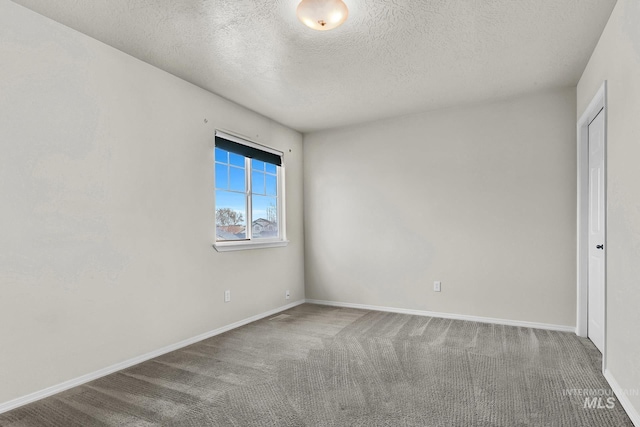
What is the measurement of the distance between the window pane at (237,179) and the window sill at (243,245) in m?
0.63

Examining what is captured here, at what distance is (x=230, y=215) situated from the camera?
13.2 feet

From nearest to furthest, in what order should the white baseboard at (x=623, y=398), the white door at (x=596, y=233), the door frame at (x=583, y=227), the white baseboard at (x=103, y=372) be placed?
the white baseboard at (x=623, y=398) < the white baseboard at (x=103, y=372) < the white door at (x=596, y=233) < the door frame at (x=583, y=227)

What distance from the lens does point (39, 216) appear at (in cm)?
236

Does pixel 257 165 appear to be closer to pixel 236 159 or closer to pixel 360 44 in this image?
pixel 236 159

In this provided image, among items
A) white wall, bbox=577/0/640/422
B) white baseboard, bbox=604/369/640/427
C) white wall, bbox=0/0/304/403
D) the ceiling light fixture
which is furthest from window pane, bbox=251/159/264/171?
white baseboard, bbox=604/369/640/427

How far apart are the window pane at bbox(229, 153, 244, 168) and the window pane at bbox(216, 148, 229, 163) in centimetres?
6

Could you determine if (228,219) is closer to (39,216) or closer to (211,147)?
(211,147)

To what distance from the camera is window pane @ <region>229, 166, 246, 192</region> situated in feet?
13.3

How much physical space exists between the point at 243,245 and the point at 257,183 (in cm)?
86

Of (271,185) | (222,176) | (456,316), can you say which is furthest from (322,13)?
(456,316)

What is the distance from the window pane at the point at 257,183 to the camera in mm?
4375

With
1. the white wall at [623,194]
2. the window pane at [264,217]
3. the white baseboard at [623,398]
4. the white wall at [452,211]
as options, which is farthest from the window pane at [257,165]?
the white baseboard at [623,398]

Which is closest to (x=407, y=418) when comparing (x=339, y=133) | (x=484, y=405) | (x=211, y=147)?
(x=484, y=405)

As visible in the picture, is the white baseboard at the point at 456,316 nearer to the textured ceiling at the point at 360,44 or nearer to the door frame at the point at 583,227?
the door frame at the point at 583,227
